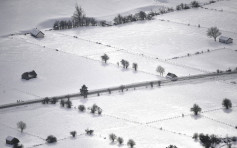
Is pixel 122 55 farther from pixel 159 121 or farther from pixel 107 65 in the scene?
pixel 159 121

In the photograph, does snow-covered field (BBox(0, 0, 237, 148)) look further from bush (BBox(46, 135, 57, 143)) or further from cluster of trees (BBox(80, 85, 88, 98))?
cluster of trees (BBox(80, 85, 88, 98))

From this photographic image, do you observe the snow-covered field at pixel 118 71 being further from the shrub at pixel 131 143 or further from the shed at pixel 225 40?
the shrub at pixel 131 143

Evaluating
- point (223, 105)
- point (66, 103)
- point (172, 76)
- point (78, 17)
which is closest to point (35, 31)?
point (78, 17)

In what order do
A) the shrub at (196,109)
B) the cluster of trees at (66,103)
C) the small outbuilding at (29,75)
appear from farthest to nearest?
the small outbuilding at (29,75)
the cluster of trees at (66,103)
the shrub at (196,109)

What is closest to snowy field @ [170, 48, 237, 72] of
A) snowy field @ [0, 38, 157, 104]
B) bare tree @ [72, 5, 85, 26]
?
snowy field @ [0, 38, 157, 104]

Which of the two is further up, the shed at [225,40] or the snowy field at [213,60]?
the shed at [225,40]

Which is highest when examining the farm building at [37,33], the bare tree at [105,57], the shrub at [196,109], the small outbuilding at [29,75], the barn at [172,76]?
the farm building at [37,33]

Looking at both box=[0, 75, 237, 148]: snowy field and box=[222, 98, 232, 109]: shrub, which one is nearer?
box=[0, 75, 237, 148]: snowy field

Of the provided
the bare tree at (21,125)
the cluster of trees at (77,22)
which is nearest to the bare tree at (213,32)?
the cluster of trees at (77,22)
